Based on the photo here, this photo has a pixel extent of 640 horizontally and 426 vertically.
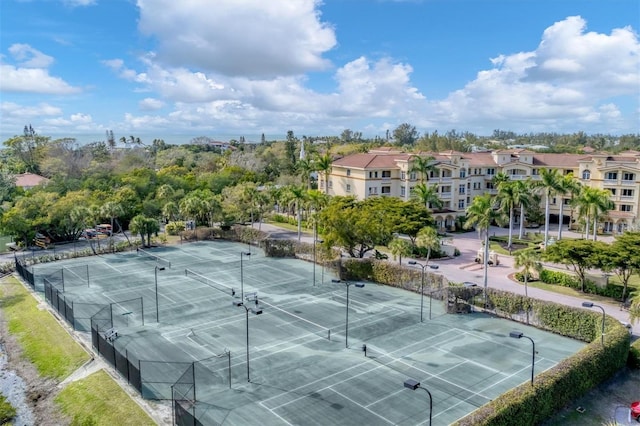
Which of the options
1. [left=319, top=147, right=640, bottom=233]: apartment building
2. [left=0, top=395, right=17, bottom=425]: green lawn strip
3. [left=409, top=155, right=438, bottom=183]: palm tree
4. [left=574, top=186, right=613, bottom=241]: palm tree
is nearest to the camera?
[left=0, top=395, right=17, bottom=425]: green lawn strip

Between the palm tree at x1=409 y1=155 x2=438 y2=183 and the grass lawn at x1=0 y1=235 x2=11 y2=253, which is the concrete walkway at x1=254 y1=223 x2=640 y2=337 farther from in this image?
the grass lawn at x1=0 y1=235 x2=11 y2=253

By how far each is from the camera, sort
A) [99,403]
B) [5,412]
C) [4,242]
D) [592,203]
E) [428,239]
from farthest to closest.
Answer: [4,242]
[592,203]
[428,239]
[99,403]
[5,412]

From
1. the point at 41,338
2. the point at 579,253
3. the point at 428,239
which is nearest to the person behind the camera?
the point at 41,338

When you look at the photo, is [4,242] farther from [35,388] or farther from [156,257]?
[35,388]

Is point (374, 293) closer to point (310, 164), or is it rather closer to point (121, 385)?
point (121, 385)

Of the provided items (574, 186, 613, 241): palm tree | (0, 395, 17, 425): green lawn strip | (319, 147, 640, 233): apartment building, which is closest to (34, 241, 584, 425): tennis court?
(0, 395, 17, 425): green lawn strip

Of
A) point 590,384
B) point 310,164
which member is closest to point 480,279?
point 590,384

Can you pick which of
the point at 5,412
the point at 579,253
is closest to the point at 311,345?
the point at 5,412
